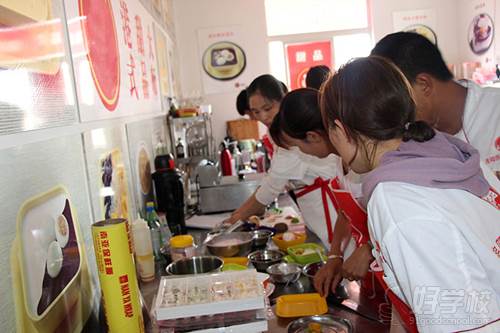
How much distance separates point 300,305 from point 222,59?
460 cm

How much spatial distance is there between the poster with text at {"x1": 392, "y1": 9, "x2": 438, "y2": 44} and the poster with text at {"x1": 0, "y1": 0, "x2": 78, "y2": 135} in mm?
5249

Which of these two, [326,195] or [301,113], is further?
[326,195]

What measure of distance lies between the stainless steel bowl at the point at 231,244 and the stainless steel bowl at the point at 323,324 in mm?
580

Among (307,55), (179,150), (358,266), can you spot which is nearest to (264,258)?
(358,266)

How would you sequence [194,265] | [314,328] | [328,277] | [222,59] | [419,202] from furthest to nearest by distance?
[222,59] < [194,265] < [328,277] < [314,328] < [419,202]

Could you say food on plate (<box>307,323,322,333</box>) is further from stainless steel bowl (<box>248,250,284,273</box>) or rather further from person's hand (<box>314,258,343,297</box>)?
stainless steel bowl (<box>248,250,284,273</box>)

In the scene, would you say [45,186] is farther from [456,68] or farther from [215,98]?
[456,68]

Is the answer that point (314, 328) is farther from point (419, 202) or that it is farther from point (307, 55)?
point (307, 55)

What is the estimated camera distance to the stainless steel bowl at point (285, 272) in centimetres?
139

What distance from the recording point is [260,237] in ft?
6.06

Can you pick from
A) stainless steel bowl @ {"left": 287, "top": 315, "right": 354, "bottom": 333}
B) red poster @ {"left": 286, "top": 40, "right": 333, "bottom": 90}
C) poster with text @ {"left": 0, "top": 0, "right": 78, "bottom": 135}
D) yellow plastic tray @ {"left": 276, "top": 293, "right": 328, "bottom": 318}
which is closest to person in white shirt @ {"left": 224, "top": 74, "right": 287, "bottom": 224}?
yellow plastic tray @ {"left": 276, "top": 293, "right": 328, "bottom": 318}

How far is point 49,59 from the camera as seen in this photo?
1000mm

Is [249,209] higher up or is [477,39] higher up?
[477,39]

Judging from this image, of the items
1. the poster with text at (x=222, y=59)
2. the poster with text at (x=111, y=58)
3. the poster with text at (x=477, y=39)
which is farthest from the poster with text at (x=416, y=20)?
the poster with text at (x=111, y=58)
